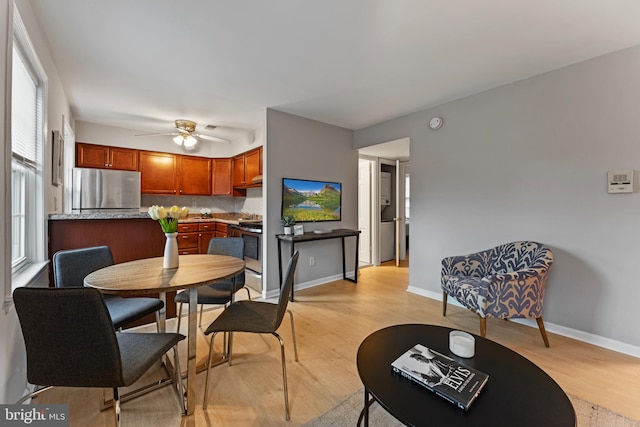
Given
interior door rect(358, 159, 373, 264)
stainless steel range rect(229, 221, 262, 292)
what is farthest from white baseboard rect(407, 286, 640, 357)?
stainless steel range rect(229, 221, 262, 292)

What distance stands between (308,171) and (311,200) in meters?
0.42

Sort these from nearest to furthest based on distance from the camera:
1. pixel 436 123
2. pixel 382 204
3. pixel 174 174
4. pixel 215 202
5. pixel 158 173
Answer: pixel 436 123, pixel 158 173, pixel 174 174, pixel 382 204, pixel 215 202

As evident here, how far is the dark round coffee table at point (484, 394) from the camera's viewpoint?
974 mm

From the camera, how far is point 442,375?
1180mm

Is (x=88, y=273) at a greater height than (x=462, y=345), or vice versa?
(x=88, y=273)

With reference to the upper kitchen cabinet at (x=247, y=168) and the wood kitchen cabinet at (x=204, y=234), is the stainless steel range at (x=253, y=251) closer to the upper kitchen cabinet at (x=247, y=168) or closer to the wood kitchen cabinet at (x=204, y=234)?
the upper kitchen cabinet at (x=247, y=168)

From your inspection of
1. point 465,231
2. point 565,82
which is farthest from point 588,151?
point 465,231

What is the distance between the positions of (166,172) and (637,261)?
6139 millimetres

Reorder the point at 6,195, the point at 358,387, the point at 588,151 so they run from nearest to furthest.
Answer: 1. the point at 6,195
2. the point at 358,387
3. the point at 588,151

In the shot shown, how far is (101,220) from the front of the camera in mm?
2410

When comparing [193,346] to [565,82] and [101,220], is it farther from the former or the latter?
[565,82]

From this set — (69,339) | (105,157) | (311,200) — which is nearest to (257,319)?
(69,339)

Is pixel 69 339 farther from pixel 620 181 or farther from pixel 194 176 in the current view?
A: pixel 194 176

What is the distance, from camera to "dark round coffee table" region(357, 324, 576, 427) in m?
0.97
